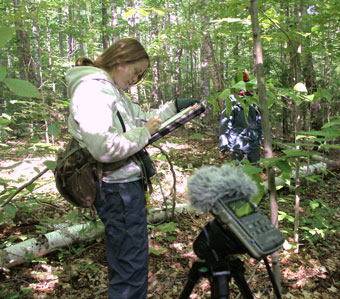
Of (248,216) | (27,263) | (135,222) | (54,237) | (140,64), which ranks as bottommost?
(27,263)

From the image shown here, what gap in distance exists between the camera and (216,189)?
3.05ft

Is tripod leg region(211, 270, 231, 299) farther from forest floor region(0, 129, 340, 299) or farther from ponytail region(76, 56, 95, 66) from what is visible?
ponytail region(76, 56, 95, 66)

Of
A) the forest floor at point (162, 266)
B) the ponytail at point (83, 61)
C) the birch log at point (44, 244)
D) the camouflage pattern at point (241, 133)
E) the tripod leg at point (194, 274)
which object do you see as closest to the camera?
the tripod leg at point (194, 274)

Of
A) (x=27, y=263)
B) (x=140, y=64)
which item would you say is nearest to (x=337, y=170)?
(x=140, y=64)

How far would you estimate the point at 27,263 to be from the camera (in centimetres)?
270

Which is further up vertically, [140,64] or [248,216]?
[140,64]

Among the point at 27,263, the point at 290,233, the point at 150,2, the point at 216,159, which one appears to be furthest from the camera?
the point at 150,2

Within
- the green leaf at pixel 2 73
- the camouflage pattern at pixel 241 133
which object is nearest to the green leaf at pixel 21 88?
the green leaf at pixel 2 73

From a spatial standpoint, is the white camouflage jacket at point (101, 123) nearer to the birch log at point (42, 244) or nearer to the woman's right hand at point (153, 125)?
the woman's right hand at point (153, 125)

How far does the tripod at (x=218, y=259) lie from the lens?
0.93 metres

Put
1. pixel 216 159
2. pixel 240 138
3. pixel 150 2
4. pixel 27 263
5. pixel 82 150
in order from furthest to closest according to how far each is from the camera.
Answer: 1. pixel 150 2
2. pixel 216 159
3. pixel 240 138
4. pixel 27 263
5. pixel 82 150

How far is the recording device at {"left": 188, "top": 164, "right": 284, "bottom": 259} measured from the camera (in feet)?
2.73

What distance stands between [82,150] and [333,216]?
166 inches

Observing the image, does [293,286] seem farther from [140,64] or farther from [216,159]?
[216,159]
